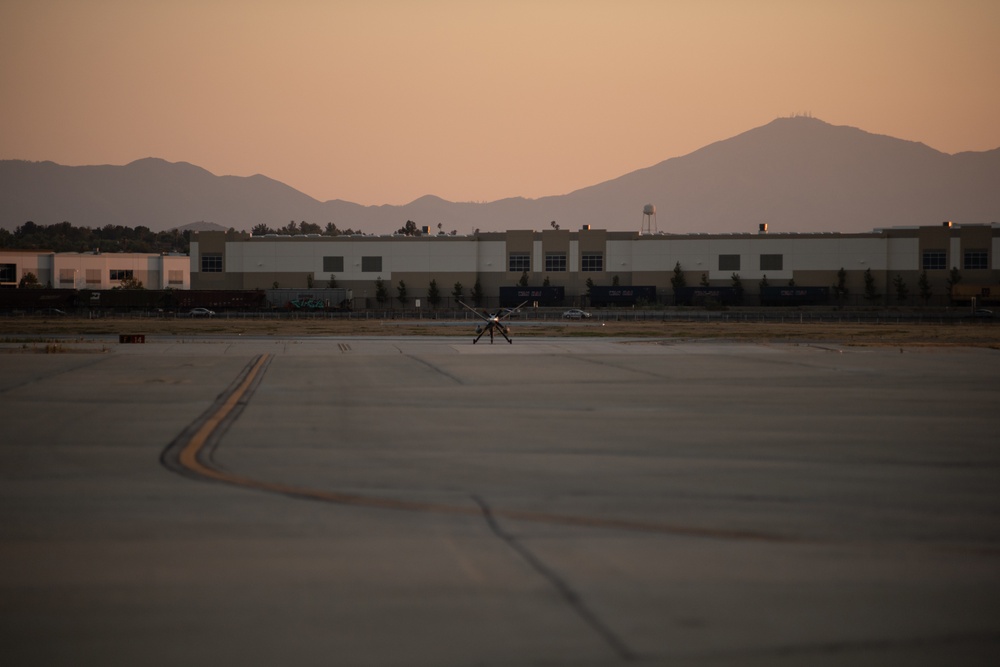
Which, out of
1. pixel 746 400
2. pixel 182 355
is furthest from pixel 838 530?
pixel 182 355

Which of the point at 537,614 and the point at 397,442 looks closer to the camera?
the point at 537,614

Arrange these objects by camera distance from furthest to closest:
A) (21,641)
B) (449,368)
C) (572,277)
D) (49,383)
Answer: (572,277)
(449,368)
(49,383)
(21,641)

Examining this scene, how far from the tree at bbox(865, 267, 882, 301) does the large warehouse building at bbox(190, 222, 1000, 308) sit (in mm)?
248

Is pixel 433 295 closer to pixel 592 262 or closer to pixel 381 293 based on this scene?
pixel 381 293

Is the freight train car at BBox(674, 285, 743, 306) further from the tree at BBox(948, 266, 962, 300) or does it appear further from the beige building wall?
the tree at BBox(948, 266, 962, 300)

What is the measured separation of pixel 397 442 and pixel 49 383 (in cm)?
1635

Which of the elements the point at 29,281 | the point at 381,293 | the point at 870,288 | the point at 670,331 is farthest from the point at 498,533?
the point at 29,281

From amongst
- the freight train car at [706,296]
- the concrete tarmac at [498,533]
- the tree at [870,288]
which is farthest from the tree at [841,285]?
the concrete tarmac at [498,533]

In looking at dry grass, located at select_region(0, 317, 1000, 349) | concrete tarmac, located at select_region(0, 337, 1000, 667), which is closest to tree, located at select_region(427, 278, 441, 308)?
dry grass, located at select_region(0, 317, 1000, 349)

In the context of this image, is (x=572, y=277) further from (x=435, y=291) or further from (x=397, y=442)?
(x=397, y=442)

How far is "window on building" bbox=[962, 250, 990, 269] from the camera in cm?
11812

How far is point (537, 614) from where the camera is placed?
7680 mm

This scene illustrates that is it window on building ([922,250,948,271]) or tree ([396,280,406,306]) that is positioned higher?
window on building ([922,250,948,271])

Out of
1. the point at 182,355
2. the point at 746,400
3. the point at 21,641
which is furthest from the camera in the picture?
the point at 182,355
